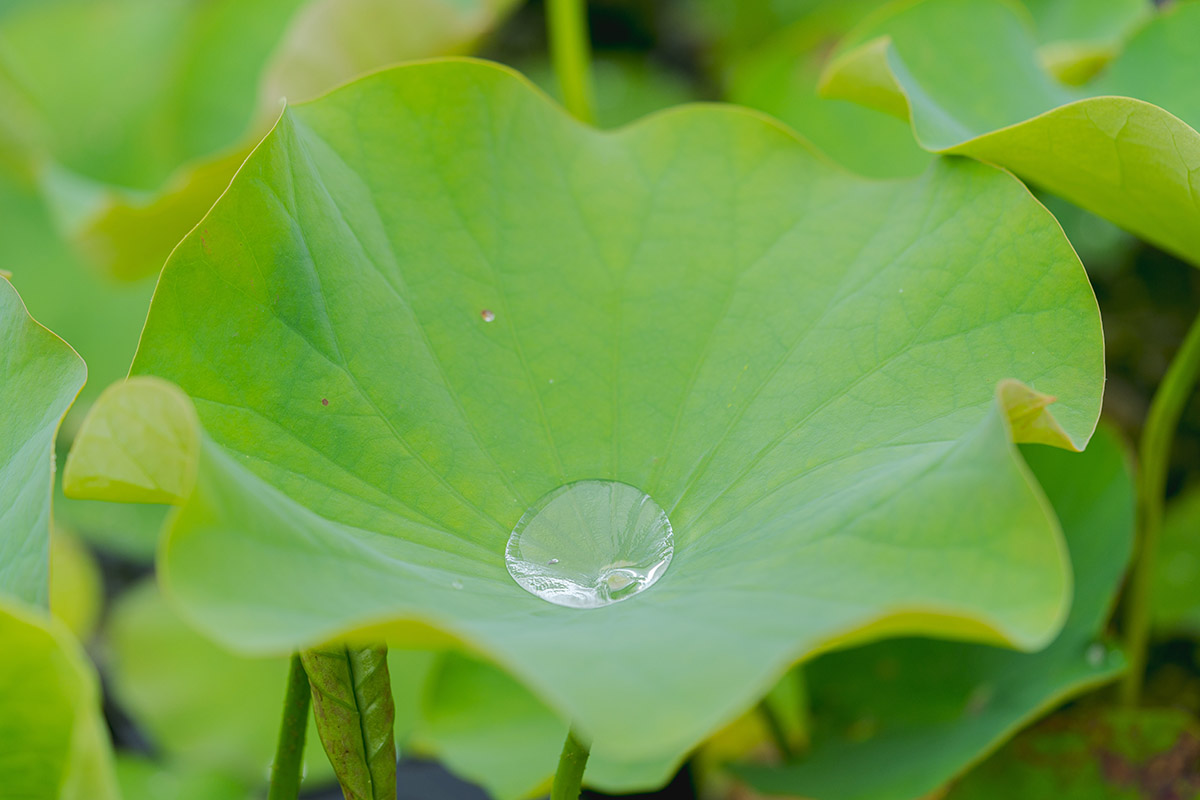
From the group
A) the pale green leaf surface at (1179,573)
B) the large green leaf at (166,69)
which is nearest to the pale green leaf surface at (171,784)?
the large green leaf at (166,69)

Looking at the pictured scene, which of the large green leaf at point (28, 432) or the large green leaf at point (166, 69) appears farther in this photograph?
the large green leaf at point (166, 69)

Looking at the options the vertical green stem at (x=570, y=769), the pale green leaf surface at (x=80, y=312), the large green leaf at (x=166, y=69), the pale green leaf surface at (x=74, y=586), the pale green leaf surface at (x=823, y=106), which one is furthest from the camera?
the pale green leaf surface at (x=80, y=312)

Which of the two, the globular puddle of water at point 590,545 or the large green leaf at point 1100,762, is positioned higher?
the globular puddle of water at point 590,545

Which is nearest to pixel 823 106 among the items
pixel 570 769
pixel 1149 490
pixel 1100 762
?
pixel 1149 490

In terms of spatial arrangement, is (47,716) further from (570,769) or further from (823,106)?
(823,106)

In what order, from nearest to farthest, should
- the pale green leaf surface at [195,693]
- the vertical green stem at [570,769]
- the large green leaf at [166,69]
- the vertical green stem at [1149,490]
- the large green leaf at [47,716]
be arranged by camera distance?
the large green leaf at [47,716]
the vertical green stem at [570,769]
the vertical green stem at [1149,490]
the large green leaf at [166,69]
the pale green leaf surface at [195,693]

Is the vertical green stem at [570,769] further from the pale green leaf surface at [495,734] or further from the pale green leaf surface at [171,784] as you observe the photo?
the pale green leaf surface at [171,784]
